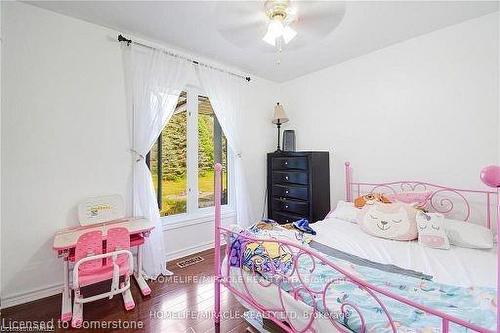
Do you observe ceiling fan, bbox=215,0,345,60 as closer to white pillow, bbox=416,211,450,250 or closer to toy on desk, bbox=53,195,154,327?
white pillow, bbox=416,211,450,250

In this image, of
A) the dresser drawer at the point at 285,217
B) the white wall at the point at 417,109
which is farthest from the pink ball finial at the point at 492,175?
the dresser drawer at the point at 285,217

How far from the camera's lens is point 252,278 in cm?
149

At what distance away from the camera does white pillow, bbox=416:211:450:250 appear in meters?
1.83

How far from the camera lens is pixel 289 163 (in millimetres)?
3254

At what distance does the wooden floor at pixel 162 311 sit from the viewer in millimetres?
1743

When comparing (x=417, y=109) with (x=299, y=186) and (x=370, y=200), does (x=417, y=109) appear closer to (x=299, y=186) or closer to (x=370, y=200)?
(x=370, y=200)

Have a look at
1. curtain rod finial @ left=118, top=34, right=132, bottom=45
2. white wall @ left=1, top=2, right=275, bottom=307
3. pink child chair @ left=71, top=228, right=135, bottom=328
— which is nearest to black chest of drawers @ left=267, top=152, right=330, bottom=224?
white wall @ left=1, top=2, right=275, bottom=307

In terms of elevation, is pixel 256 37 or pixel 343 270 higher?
pixel 256 37

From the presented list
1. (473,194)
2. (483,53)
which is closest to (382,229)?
(473,194)

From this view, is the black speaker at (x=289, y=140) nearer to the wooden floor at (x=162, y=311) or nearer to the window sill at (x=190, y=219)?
the window sill at (x=190, y=219)

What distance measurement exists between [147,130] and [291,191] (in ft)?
6.36

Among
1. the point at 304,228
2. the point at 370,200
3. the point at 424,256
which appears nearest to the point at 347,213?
the point at 370,200

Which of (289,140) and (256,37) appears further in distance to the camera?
(289,140)

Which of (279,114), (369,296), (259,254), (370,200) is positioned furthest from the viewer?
(279,114)
